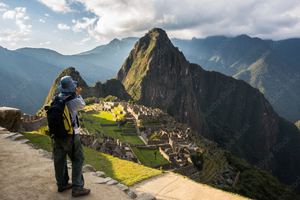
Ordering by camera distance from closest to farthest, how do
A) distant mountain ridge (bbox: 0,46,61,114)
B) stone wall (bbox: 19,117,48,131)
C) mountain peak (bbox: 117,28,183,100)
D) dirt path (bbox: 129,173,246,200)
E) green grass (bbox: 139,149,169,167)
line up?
1. dirt path (bbox: 129,173,246,200)
2. stone wall (bbox: 19,117,48,131)
3. green grass (bbox: 139,149,169,167)
4. distant mountain ridge (bbox: 0,46,61,114)
5. mountain peak (bbox: 117,28,183,100)

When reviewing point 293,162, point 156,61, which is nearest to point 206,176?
point 293,162

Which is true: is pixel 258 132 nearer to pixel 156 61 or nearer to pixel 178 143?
pixel 156 61

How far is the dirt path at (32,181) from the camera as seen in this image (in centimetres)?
340

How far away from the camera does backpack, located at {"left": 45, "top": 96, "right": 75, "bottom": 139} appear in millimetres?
3408

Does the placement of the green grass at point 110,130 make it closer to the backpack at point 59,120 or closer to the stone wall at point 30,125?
the stone wall at point 30,125

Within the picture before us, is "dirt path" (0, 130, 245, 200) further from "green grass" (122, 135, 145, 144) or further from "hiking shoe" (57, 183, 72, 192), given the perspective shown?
"green grass" (122, 135, 145, 144)

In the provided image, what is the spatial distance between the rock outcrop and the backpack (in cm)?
743

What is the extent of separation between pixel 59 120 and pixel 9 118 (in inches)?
315

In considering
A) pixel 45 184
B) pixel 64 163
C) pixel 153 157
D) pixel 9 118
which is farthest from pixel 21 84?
pixel 64 163

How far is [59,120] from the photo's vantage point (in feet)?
11.2

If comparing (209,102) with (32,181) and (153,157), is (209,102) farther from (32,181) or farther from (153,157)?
(32,181)

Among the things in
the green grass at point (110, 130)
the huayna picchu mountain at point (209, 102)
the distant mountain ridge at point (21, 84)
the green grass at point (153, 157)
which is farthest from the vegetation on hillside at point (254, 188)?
the distant mountain ridge at point (21, 84)

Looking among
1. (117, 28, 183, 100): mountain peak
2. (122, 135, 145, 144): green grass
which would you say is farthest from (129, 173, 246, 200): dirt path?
(117, 28, 183, 100): mountain peak

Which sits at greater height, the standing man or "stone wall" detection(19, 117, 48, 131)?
the standing man
